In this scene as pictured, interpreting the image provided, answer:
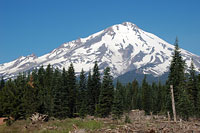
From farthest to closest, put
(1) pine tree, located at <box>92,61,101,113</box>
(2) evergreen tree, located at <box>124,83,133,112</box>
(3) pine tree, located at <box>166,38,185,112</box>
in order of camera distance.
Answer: (2) evergreen tree, located at <box>124,83,133,112</box> < (1) pine tree, located at <box>92,61,101,113</box> < (3) pine tree, located at <box>166,38,185,112</box>

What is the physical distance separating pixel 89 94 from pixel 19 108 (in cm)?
2006

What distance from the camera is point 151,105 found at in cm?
9169

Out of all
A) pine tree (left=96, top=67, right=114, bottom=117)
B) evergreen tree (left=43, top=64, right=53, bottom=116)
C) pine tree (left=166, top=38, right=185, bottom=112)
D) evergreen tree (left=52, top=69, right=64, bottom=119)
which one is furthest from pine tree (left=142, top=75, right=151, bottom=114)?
pine tree (left=166, top=38, right=185, bottom=112)

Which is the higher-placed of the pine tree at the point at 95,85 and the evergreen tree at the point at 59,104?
the pine tree at the point at 95,85

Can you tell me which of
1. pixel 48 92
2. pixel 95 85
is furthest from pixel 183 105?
pixel 48 92

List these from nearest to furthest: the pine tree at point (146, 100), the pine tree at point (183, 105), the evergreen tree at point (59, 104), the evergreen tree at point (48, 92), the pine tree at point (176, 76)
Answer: the pine tree at point (183, 105)
the pine tree at point (176, 76)
the evergreen tree at point (59, 104)
the evergreen tree at point (48, 92)
the pine tree at point (146, 100)

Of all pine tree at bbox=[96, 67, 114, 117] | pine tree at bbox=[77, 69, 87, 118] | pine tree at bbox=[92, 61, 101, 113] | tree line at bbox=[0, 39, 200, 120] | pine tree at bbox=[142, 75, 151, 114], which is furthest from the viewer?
pine tree at bbox=[142, 75, 151, 114]

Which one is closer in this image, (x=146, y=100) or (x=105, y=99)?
(x=105, y=99)

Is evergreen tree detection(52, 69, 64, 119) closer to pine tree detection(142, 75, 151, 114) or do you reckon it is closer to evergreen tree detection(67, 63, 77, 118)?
evergreen tree detection(67, 63, 77, 118)

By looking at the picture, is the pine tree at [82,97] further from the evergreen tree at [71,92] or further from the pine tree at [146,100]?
the pine tree at [146,100]

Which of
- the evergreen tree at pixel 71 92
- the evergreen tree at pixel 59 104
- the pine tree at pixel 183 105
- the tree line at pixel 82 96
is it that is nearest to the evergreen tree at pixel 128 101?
the tree line at pixel 82 96

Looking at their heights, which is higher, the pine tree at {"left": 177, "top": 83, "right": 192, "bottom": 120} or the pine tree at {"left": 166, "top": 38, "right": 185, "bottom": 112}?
the pine tree at {"left": 166, "top": 38, "right": 185, "bottom": 112}

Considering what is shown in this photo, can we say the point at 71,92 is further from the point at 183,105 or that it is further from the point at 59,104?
the point at 183,105

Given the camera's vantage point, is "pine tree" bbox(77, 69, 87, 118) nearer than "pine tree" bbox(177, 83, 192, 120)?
No
